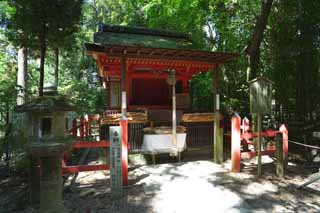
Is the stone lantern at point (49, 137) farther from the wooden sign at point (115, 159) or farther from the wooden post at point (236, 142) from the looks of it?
the wooden post at point (236, 142)

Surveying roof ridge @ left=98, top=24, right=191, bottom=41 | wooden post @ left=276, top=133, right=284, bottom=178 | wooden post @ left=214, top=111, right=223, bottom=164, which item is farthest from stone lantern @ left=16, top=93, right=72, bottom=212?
roof ridge @ left=98, top=24, right=191, bottom=41

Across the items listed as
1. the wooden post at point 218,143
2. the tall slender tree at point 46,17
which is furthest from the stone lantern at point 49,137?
the wooden post at point 218,143

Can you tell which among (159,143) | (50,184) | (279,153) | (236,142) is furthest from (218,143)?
(50,184)

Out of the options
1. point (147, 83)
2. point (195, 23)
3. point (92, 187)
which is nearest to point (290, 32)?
point (195, 23)

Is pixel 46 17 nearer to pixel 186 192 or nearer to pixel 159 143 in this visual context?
pixel 159 143

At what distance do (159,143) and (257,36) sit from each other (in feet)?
14.6

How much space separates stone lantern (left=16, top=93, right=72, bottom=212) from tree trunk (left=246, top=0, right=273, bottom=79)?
6.00 meters

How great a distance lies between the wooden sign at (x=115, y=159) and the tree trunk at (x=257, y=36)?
4995 millimetres

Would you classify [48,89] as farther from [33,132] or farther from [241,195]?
[241,195]

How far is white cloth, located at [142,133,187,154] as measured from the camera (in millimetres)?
5941

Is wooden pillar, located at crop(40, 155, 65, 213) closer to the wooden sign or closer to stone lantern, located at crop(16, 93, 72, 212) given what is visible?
stone lantern, located at crop(16, 93, 72, 212)

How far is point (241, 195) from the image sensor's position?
157 inches

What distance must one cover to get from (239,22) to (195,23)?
2102 millimetres

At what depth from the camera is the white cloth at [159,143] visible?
5941 millimetres
